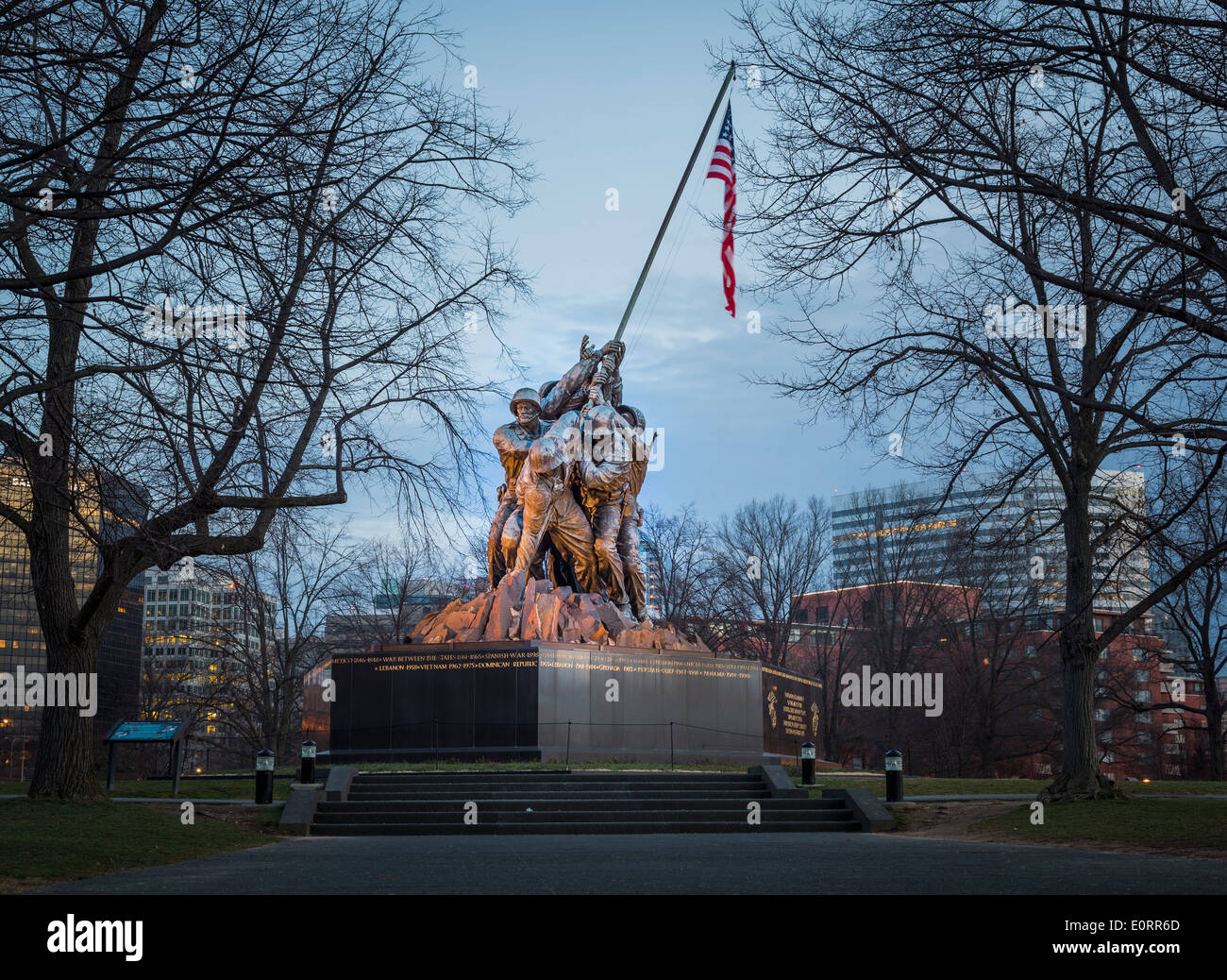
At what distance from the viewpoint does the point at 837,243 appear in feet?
41.9

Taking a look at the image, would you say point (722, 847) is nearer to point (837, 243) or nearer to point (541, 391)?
point (837, 243)

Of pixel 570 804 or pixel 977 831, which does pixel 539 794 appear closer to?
pixel 570 804

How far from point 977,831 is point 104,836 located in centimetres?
1115

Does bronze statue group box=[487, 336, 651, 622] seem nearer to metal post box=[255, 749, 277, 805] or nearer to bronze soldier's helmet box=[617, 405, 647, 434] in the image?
bronze soldier's helmet box=[617, 405, 647, 434]

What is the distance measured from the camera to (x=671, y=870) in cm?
1078

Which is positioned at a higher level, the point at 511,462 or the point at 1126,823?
the point at 511,462

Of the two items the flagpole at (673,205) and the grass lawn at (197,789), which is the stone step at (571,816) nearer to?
the grass lawn at (197,789)

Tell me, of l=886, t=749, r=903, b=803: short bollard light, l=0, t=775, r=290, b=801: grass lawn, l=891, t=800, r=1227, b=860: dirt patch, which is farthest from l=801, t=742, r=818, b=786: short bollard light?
l=0, t=775, r=290, b=801: grass lawn

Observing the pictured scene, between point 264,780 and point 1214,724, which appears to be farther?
point 1214,724

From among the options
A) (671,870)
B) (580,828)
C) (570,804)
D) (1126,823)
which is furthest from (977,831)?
(671,870)

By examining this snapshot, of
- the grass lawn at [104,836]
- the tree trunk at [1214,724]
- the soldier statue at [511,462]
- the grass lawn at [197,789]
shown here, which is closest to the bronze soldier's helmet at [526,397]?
the soldier statue at [511,462]

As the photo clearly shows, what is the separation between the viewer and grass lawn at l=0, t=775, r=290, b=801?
71.6 ft

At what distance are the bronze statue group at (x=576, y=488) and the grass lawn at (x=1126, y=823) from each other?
12741 millimetres
